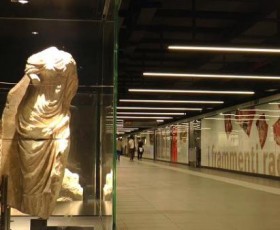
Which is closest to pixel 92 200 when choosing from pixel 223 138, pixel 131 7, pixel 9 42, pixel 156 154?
pixel 9 42

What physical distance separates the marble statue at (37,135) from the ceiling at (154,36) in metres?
0.46

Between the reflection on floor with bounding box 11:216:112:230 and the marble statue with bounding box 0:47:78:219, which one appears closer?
the marble statue with bounding box 0:47:78:219

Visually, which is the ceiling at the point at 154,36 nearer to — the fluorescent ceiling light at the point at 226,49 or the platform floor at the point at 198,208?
the fluorescent ceiling light at the point at 226,49

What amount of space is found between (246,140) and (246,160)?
91cm

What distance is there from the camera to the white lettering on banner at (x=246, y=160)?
61.5ft

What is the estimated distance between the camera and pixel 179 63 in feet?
52.5

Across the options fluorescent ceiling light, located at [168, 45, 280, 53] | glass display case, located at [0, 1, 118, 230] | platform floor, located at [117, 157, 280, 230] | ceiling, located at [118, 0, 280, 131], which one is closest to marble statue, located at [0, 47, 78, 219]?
glass display case, located at [0, 1, 118, 230]

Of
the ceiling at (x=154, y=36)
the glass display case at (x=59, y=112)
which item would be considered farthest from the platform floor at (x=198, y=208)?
the ceiling at (x=154, y=36)

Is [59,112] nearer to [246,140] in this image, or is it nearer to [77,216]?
[77,216]

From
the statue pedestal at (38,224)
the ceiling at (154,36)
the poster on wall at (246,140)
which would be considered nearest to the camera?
the statue pedestal at (38,224)

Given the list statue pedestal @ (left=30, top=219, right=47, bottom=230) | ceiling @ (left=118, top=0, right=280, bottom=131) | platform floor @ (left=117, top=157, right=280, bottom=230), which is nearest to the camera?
statue pedestal @ (left=30, top=219, right=47, bottom=230)

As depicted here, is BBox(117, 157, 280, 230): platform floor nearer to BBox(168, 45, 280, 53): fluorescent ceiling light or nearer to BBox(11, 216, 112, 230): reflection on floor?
BBox(11, 216, 112, 230): reflection on floor

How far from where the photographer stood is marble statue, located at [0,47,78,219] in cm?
412

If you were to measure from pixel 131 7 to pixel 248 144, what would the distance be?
13.5m
